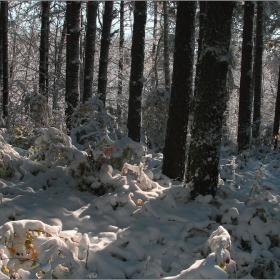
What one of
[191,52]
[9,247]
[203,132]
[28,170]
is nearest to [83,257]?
[9,247]

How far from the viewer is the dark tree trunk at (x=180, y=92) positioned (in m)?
5.88

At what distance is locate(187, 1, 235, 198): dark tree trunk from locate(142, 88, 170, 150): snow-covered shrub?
6.17 meters

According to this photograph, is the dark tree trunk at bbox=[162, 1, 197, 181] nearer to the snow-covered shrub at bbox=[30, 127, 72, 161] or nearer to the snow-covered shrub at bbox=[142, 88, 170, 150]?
the snow-covered shrub at bbox=[30, 127, 72, 161]

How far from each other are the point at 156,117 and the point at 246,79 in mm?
3143

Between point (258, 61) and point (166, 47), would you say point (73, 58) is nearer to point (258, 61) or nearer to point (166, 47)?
point (258, 61)

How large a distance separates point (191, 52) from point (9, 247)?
4.45 metres

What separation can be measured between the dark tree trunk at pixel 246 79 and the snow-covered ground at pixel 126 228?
17.4 ft

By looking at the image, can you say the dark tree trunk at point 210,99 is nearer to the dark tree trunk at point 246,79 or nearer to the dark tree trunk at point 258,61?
the dark tree trunk at point 246,79

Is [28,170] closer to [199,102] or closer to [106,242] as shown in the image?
[106,242]

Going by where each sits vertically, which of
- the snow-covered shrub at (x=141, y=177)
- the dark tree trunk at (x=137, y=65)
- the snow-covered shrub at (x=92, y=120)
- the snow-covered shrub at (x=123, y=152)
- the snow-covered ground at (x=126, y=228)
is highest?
the dark tree trunk at (x=137, y=65)

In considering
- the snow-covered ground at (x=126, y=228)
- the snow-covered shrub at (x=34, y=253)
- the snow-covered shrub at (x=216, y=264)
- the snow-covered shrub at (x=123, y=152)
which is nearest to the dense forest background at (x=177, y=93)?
the snow-covered shrub at (x=123, y=152)

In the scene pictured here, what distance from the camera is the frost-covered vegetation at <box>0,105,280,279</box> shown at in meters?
3.01

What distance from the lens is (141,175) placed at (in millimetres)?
4848

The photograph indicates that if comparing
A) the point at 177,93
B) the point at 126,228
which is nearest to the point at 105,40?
the point at 177,93
